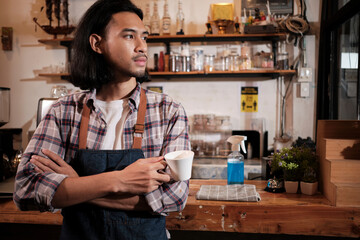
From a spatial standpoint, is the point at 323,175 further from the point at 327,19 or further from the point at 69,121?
the point at 327,19

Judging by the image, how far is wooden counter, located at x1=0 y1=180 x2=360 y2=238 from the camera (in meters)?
1.53

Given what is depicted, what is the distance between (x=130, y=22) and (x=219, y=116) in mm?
2792

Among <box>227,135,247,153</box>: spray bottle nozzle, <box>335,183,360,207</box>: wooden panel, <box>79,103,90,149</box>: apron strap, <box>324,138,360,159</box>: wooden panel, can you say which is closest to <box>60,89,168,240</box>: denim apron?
<box>79,103,90,149</box>: apron strap

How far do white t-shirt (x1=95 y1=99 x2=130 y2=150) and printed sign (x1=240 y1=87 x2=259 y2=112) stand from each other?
288 cm

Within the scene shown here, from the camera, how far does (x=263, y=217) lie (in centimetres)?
157

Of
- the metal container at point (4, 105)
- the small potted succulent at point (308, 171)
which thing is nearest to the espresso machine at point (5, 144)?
the metal container at point (4, 105)

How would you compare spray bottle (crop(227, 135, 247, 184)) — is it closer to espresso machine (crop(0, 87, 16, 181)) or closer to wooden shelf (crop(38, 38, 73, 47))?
espresso machine (crop(0, 87, 16, 181))

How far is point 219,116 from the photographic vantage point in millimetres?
3947

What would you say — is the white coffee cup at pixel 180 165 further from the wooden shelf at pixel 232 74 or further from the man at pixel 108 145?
the wooden shelf at pixel 232 74

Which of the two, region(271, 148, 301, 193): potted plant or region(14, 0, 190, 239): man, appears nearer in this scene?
region(14, 0, 190, 239): man

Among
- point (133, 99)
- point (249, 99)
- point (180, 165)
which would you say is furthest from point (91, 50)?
point (249, 99)

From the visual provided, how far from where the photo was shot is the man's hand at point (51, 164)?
1098 millimetres

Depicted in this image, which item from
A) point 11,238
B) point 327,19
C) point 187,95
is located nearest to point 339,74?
point 327,19

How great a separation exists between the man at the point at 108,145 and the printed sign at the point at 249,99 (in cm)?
279
